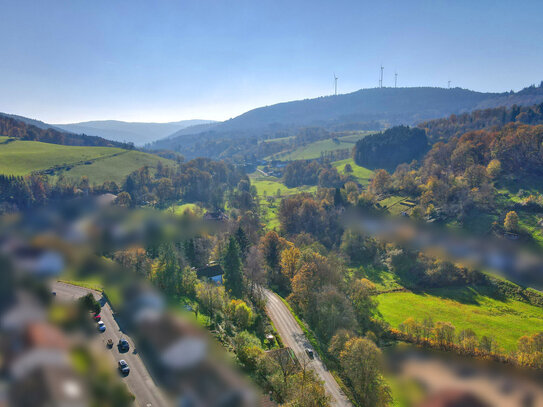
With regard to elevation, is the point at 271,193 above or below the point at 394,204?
below

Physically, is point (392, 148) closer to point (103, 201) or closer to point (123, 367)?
point (103, 201)

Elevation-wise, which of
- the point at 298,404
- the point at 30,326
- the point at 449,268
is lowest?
the point at 449,268

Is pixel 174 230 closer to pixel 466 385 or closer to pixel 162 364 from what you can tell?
pixel 162 364

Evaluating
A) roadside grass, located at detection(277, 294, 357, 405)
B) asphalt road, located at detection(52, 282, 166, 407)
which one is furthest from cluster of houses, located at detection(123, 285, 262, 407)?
roadside grass, located at detection(277, 294, 357, 405)

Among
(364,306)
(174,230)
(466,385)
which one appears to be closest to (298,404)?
(466,385)

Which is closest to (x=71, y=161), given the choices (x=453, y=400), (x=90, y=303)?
(x=90, y=303)

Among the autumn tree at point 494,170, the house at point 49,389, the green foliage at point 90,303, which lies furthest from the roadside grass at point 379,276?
the house at point 49,389

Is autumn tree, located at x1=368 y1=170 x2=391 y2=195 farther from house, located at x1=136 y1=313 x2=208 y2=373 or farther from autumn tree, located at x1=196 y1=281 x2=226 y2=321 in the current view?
house, located at x1=136 y1=313 x2=208 y2=373
